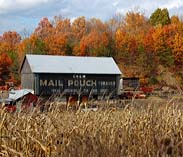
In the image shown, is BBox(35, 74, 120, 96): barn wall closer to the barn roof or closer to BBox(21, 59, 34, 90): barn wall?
the barn roof

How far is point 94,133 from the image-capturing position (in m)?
4.96

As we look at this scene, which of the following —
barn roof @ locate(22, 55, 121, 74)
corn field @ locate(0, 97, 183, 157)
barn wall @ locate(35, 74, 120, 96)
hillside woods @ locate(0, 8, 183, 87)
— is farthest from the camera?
hillside woods @ locate(0, 8, 183, 87)

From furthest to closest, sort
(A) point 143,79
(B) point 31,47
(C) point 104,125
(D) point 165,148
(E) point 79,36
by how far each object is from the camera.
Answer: (E) point 79,36, (B) point 31,47, (A) point 143,79, (C) point 104,125, (D) point 165,148

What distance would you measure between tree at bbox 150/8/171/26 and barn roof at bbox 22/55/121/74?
35.8 m

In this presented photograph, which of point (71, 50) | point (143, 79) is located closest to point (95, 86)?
point (143, 79)

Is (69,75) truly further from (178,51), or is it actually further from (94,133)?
(94,133)

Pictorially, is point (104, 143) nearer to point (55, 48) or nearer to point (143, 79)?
point (143, 79)

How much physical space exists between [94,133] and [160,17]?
260ft

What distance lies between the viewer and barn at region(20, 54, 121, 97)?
42.2 m

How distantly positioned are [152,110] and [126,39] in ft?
196

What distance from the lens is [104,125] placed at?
17.5ft

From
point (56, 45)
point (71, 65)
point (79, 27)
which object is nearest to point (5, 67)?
point (56, 45)

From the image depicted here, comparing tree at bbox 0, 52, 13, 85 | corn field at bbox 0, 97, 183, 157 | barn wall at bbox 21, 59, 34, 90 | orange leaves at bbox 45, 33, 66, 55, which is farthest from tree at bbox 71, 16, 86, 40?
corn field at bbox 0, 97, 183, 157

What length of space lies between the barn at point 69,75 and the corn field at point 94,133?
→ 3516cm
